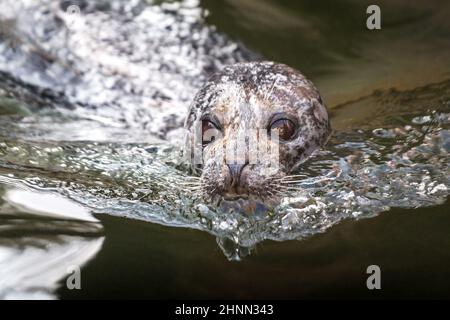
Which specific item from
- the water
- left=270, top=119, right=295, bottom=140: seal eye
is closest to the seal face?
left=270, top=119, right=295, bottom=140: seal eye

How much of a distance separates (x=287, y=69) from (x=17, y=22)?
3455 millimetres

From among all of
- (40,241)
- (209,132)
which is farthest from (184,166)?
(40,241)

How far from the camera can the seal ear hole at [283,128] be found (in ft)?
17.1

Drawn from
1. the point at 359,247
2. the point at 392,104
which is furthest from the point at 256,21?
the point at 359,247

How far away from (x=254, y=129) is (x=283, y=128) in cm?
30

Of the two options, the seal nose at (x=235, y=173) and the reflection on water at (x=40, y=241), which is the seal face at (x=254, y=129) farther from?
the reflection on water at (x=40, y=241)

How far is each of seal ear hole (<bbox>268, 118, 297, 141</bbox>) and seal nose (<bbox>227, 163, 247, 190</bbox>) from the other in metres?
0.65

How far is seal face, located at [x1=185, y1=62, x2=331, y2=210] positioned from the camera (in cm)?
473

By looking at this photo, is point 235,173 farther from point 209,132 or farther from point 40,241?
point 40,241

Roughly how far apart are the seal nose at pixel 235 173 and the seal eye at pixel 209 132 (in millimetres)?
627

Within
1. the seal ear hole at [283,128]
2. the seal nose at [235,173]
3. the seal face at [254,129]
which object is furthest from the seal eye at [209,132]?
the seal nose at [235,173]

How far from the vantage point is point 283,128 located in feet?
17.3

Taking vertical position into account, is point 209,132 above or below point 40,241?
above

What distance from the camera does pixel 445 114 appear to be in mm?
6449
